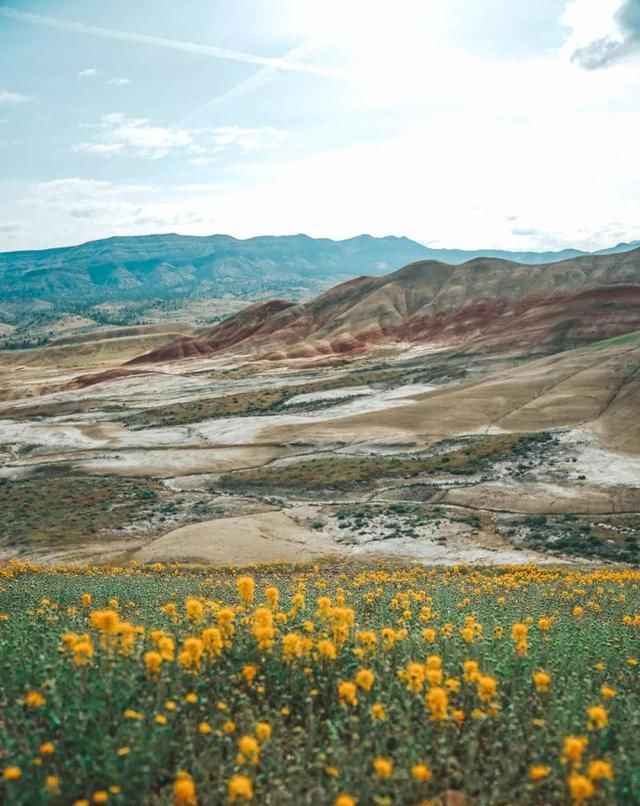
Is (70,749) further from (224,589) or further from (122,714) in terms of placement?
(224,589)

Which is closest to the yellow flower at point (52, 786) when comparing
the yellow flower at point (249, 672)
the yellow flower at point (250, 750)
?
the yellow flower at point (250, 750)

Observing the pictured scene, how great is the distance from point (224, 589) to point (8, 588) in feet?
18.1

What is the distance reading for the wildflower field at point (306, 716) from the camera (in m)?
5.40

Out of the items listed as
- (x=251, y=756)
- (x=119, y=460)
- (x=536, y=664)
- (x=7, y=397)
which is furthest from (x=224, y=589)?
(x=7, y=397)

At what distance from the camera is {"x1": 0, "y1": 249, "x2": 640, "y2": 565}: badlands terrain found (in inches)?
1677

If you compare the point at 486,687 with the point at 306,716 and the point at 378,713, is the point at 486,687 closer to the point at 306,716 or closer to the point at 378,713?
the point at 378,713

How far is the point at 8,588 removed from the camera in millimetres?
16719

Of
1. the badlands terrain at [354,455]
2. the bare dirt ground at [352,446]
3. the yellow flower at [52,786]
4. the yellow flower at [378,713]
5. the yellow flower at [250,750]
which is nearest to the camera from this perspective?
the yellow flower at [52,786]

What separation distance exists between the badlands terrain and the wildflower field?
2810 cm

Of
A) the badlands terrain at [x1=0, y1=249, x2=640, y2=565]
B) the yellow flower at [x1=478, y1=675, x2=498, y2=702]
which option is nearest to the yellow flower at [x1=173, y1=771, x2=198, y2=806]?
the yellow flower at [x1=478, y1=675, x2=498, y2=702]

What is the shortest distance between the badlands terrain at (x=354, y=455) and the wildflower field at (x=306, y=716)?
2810 centimetres

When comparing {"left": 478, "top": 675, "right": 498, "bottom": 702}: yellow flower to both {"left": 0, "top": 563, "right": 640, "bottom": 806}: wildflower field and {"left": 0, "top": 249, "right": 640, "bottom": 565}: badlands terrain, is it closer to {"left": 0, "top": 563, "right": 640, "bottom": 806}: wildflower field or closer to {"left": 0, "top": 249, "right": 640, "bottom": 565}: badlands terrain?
{"left": 0, "top": 563, "right": 640, "bottom": 806}: wildflower field

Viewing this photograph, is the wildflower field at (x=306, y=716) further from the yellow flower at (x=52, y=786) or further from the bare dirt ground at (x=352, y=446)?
the bare dirt ground at (x=352, y=446)

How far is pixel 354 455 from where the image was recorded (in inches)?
2773
